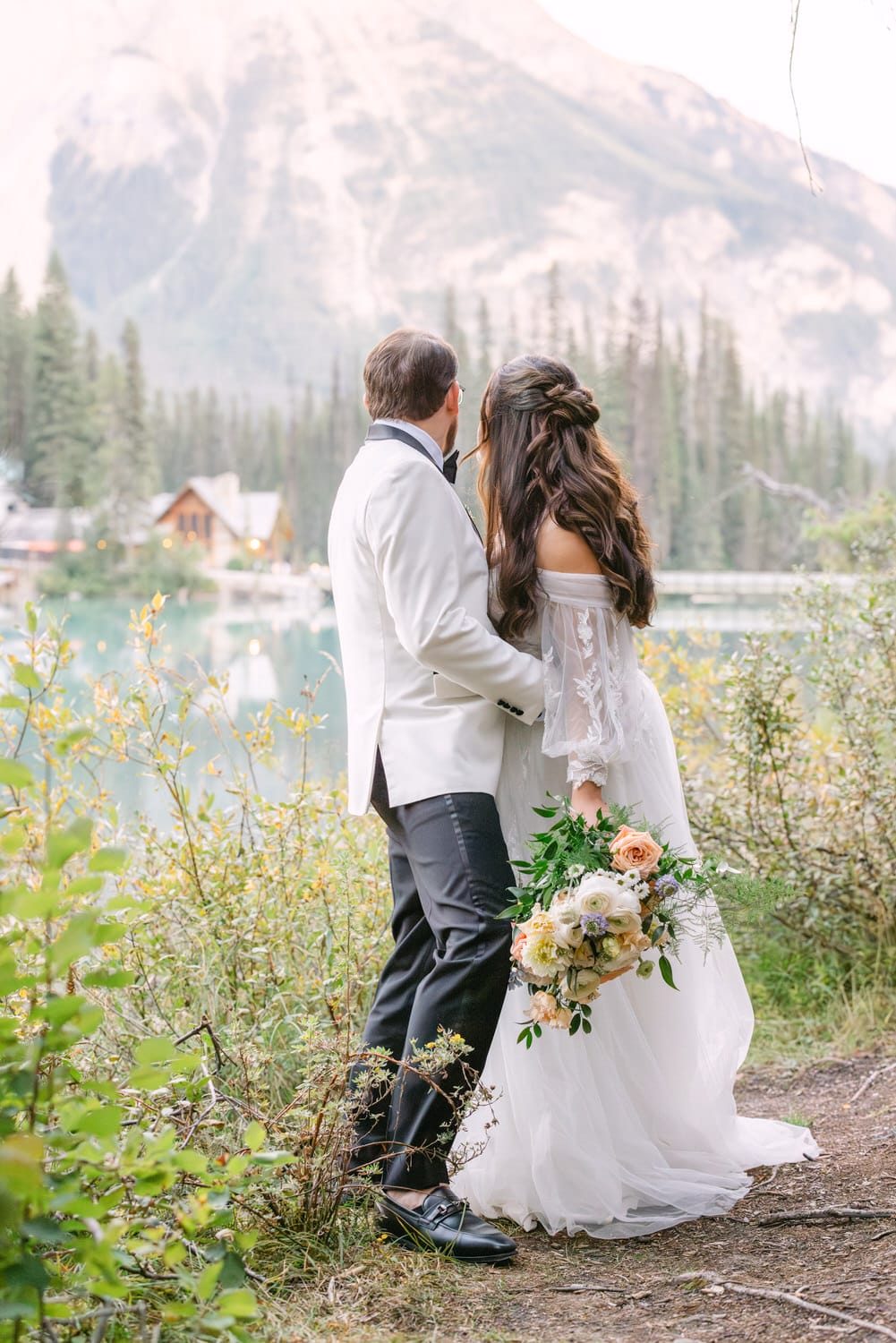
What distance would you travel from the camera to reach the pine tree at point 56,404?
3359 cm

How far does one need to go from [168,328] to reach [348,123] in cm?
3651

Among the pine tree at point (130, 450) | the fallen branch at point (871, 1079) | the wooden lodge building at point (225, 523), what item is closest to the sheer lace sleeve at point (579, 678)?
the fallen branch at point (871, 1079)

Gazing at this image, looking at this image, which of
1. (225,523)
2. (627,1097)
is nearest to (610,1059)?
(627,1097)

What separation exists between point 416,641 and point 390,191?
10418 centimetres

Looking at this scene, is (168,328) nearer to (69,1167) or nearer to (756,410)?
(756,410)

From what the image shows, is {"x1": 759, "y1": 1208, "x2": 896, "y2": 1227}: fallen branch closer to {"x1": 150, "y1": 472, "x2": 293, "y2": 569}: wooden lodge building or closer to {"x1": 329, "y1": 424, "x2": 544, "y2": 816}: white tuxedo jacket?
{"x1": 329, "y1": 424, "x2": 544, "y2": 816}: white tuxedo jacket

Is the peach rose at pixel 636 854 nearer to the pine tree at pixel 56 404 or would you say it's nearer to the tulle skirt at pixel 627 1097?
the tulle skirt at pixel 627 1097

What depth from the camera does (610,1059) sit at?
8.20 ft

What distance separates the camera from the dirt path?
177 cm

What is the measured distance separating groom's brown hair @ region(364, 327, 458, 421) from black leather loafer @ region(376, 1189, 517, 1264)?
58.0 inches

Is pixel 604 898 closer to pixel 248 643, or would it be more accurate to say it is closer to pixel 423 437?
pixel 423 437

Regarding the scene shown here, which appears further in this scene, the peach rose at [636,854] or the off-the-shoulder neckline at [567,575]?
the off-the-shoulder neckline at [567,575]

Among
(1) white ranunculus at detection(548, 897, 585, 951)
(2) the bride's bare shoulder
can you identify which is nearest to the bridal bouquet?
(1) white ranunculus at detection(548, 897, 585, 951)

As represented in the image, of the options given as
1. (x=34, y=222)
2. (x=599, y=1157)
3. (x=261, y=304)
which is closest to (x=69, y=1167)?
(x=599, y=1157)
